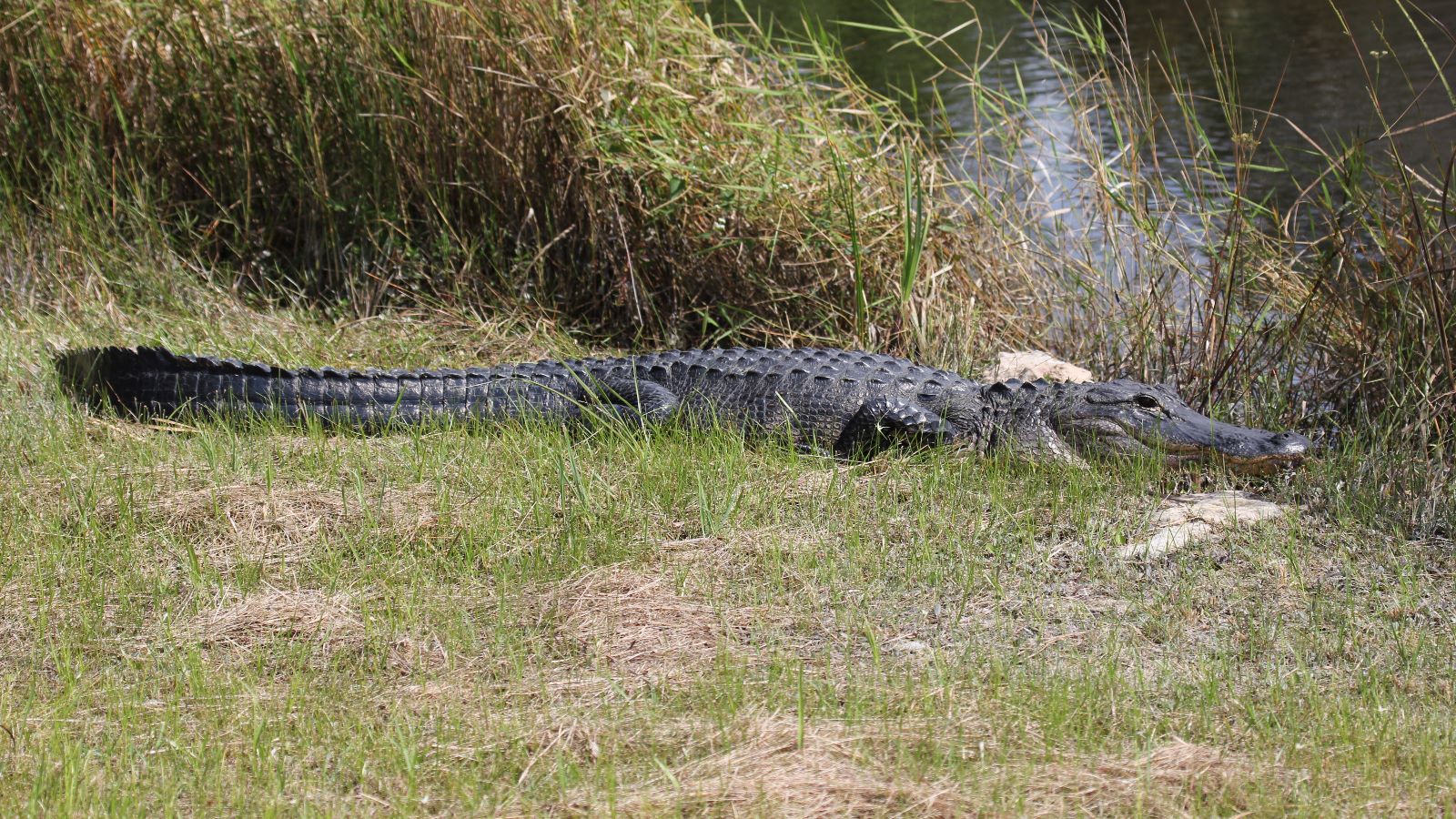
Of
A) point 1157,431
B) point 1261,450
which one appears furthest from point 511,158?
point 1261,450

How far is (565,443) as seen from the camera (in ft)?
13.8

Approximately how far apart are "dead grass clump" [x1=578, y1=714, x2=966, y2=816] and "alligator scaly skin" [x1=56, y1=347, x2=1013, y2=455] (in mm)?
2108

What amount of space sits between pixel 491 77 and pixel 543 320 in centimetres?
108

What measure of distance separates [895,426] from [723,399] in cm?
62

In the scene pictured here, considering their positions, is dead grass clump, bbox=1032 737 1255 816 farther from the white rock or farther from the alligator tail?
the alligator tail

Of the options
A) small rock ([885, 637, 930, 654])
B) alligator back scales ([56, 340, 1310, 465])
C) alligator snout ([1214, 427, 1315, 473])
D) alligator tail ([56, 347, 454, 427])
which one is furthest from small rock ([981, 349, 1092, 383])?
small rock ([885, 637, 930, 654])

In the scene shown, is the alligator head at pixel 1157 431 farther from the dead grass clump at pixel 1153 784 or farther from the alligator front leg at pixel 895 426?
the dead grass clump at pixel 1153 784

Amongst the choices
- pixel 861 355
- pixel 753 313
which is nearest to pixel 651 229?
pixel 753 313

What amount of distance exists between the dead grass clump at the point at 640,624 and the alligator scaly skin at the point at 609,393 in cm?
128

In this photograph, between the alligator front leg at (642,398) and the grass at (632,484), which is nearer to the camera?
the grass at (632,484)

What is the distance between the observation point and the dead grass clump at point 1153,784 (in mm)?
2299

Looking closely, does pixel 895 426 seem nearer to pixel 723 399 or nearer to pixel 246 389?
pixel 723 399

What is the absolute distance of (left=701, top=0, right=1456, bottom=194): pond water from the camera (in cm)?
948

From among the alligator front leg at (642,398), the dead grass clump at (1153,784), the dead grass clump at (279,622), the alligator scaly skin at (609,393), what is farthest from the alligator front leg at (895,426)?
the dead grass clump at (1153,784)
